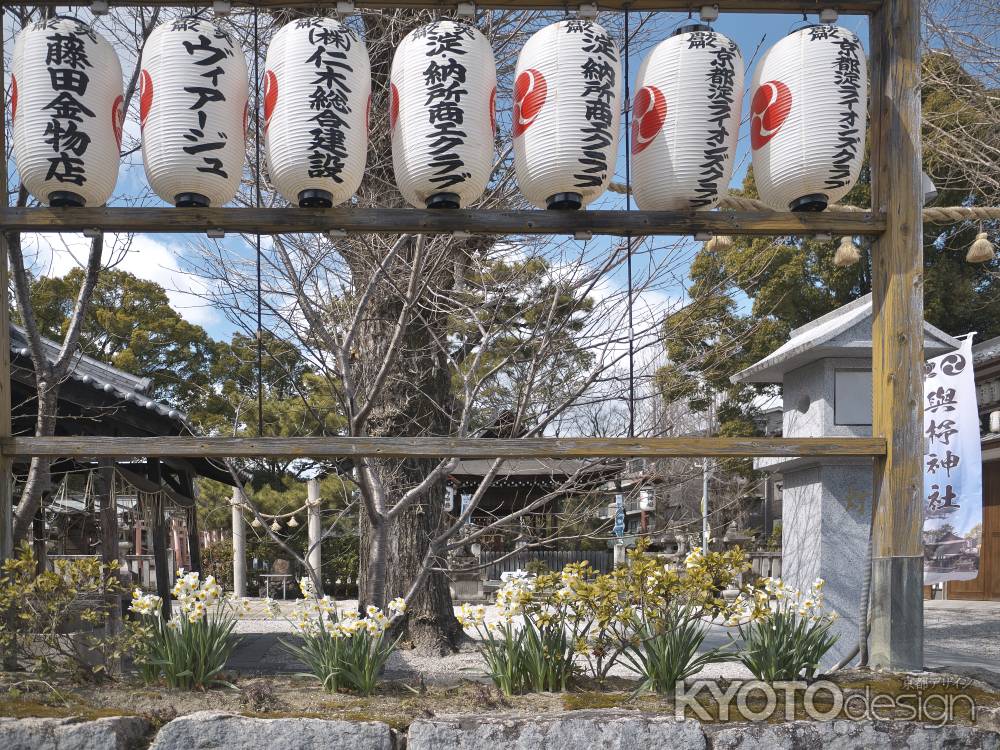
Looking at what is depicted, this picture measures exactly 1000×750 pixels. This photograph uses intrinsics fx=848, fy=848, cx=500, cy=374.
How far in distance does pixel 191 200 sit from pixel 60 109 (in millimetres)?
709

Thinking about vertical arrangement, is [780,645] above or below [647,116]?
below

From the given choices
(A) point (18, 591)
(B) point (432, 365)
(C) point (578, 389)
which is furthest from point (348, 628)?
(B) point (432, 365)

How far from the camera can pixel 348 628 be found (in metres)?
3.87

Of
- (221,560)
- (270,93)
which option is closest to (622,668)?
(270,93)

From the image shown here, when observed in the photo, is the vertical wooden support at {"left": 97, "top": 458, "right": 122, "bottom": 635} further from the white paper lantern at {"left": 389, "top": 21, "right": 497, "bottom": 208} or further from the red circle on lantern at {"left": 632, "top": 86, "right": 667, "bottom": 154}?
the red circle on lantern at {"left": 632, "top": 86, "right": 667, "bottom": 154}

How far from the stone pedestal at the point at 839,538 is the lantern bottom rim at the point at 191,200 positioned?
4.70 m

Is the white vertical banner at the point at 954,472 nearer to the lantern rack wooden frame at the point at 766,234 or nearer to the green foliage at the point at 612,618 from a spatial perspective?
the lantern rack wooden frame at the point at 766,234

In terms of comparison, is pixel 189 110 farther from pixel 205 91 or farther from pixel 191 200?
pixel 191 200

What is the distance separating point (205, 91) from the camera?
13.3ft

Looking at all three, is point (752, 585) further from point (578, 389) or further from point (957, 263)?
point (957, 263)

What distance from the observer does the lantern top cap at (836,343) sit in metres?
6.43

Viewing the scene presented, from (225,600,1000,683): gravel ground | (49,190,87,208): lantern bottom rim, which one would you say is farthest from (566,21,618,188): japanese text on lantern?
(225,600,1000,683): gravel ground

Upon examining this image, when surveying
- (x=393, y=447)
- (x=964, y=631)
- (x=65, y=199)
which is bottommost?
(x=964, y=631)

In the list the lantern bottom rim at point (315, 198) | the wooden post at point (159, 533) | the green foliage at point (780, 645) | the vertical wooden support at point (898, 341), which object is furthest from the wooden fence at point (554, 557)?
the lantern bottom rim at point (315, 198)
